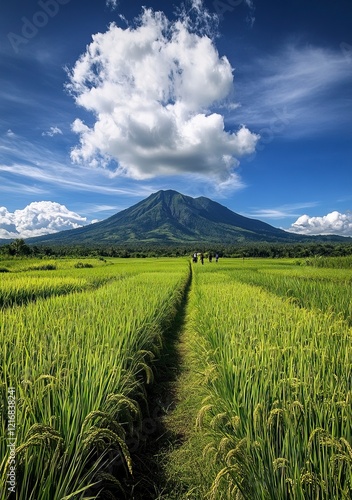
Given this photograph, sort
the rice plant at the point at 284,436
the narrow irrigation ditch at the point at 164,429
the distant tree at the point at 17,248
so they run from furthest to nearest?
1. the distant tree at the point at 17,248
2. the narrow irrigation ditch at the point at 164,429
3. the rice plant at the point at 284,436

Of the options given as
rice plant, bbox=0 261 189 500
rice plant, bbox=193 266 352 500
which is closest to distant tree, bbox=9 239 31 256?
rice plant, bbox=0 261 189 500

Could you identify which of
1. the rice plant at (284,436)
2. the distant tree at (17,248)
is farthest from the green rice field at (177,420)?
the distant tree at (17,248)

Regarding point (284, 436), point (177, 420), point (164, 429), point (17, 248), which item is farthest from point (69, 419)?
point (17, 248)

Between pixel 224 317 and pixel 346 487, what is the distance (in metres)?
3.84

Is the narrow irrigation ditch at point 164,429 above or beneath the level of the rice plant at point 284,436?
beneath

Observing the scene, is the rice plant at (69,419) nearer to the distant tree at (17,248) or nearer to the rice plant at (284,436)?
the rice plant at (284,436)

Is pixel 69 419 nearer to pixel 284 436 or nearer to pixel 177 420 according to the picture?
pixel 284 436

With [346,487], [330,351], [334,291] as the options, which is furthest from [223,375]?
[334,291]

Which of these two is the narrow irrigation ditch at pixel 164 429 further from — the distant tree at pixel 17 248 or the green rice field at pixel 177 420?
the distant tree at pixel 17 248

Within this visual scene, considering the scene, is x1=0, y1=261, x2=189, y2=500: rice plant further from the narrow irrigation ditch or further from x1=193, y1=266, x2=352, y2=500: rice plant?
x1=193, y1=266, x2=352, y2=500: rice plant

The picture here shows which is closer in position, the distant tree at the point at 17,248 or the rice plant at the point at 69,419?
the rice plant at the point at 69,419

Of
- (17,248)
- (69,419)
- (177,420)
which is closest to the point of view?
(69,419)

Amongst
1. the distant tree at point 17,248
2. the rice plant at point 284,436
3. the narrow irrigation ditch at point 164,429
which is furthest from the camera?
the distant tree at point 17,248

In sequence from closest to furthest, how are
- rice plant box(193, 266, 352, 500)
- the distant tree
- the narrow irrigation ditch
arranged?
rice plant box(193, 266, 352, 500) < the narrow irrigation ditch < the distant tree
